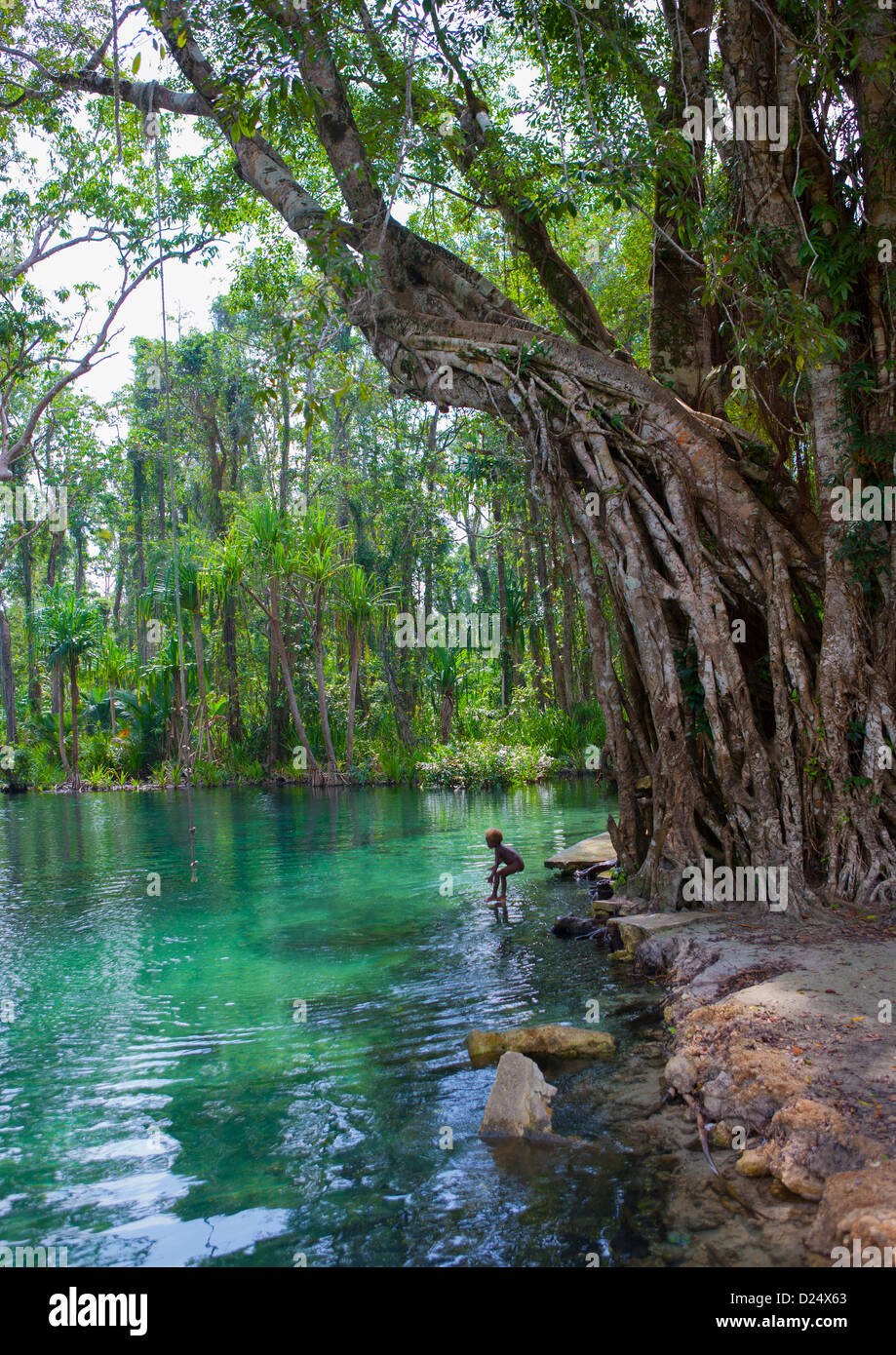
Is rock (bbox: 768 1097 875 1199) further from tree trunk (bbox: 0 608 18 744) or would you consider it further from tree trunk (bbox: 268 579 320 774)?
tree trunk (bbox: 0 608 18 744)

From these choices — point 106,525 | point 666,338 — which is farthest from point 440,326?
point 106,525

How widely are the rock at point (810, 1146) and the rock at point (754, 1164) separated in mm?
26

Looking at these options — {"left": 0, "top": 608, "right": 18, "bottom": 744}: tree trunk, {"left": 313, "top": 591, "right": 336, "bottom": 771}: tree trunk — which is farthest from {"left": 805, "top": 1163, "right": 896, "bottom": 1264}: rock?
{"left": 0, "top": 608, "right": 18, "bottom": 744}: tree trunk

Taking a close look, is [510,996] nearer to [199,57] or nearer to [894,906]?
[894,906]

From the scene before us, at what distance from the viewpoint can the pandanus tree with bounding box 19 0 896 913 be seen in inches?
264

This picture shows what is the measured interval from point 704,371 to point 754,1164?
7638mm

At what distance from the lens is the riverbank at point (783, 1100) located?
124 inches

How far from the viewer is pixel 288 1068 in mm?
5238

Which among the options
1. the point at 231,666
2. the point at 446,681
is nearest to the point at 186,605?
the point at 231,666

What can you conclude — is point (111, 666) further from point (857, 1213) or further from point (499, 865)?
point (857, 1213)

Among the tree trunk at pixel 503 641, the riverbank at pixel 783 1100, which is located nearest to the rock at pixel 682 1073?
the riverbank at pixel 783 1100

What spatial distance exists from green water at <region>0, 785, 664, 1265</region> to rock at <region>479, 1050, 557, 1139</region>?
0.12 metres

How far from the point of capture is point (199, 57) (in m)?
9.05

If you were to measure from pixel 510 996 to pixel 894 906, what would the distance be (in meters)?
2.64
